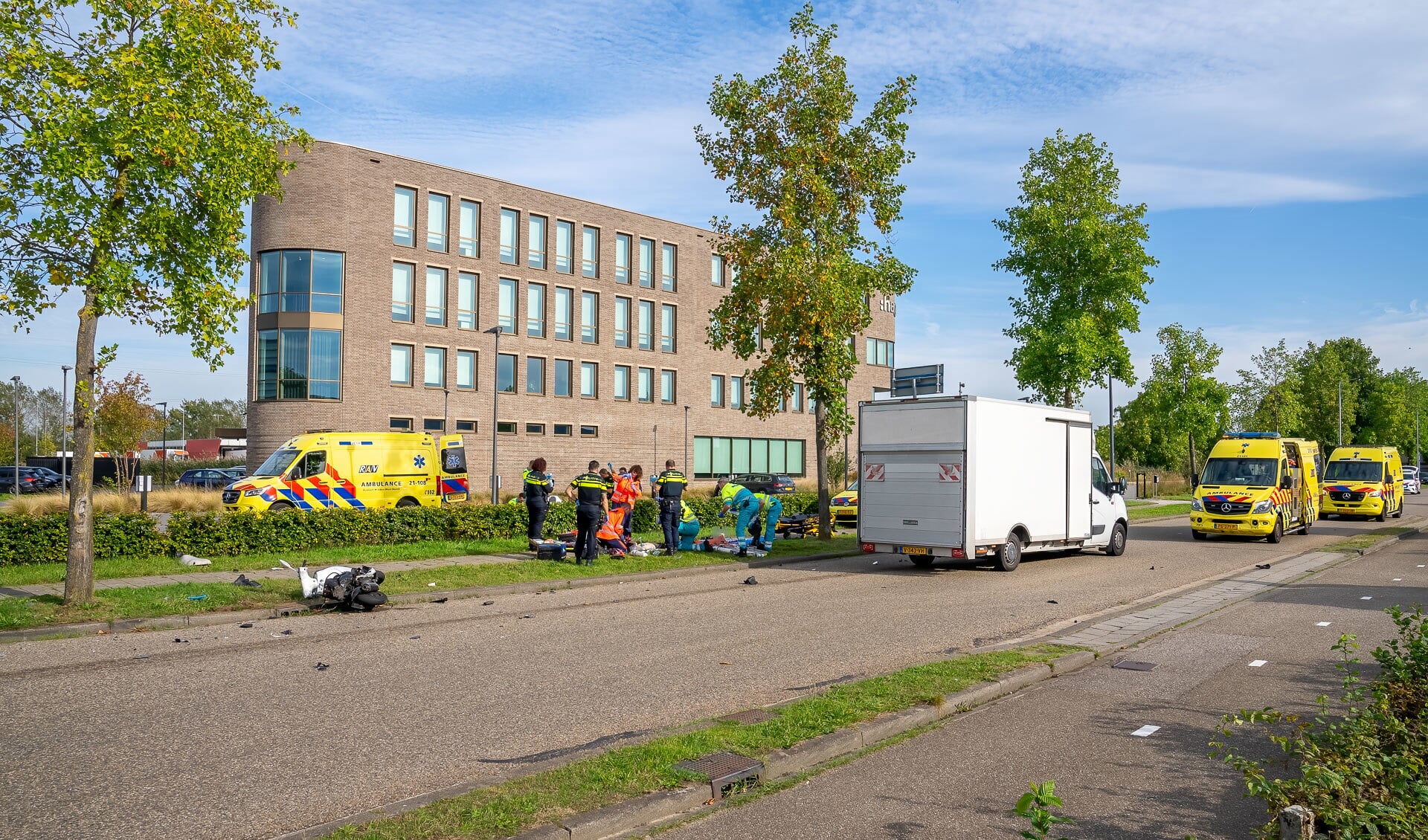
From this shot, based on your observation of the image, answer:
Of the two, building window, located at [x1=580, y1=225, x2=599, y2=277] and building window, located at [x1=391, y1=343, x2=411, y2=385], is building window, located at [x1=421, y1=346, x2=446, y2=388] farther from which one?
building window, located at [x1=580, y1=225, x2=599, y2=277]

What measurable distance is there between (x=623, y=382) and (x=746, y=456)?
372 inches

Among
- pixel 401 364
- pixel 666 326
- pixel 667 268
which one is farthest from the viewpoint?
pixel 667 268

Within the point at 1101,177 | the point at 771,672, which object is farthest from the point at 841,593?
the point at 1101,177

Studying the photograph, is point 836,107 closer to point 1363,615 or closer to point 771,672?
point 1363,615

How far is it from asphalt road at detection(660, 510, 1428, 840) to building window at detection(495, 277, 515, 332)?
38.1 m

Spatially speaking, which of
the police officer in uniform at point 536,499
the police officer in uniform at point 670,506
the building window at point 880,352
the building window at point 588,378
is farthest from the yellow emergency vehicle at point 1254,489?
the building window at point 880,352

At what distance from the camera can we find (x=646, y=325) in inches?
1972

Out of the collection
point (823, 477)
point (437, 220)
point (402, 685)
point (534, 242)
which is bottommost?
point (402, 685)

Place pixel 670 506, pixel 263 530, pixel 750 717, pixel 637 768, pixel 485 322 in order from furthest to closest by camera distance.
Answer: pixel 485 322 → pixel 670 506 → pixel 263 530 → pixel 750 717 → pixel 637 768

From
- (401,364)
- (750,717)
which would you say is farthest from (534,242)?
(750,717)

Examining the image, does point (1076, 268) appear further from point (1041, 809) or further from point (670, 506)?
point (1041, 809)

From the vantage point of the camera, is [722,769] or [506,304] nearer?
[722,769]

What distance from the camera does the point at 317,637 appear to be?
33.4ft

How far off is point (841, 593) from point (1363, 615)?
250 inches
